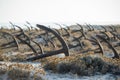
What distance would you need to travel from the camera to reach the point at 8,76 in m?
7.05

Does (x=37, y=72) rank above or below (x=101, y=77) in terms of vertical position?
above

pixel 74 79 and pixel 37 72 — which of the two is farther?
pixel 74 79

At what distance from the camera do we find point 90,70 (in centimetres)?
831

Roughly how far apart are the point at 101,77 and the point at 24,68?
2.14m

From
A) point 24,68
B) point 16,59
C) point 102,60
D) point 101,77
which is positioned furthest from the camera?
point 16,59

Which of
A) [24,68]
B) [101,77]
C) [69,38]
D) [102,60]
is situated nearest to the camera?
[24,68]

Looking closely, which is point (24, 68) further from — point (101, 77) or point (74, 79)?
point (101, 77)

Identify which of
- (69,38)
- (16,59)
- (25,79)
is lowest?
(69,38)

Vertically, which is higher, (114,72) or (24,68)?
(24,68)

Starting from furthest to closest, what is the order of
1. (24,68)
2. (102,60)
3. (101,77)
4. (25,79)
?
(102,60) → (101,77) → (24,68) → (25,79)

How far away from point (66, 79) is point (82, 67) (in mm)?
857

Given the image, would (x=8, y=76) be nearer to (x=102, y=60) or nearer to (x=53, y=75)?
(x=53, y=75)

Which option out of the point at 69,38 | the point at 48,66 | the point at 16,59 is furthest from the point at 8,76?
the point at 69,38

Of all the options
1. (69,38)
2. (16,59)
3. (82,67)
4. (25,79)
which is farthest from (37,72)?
(69,38)
